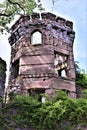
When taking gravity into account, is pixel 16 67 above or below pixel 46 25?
below

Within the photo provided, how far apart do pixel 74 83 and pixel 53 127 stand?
23.2ft

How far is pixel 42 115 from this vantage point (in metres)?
13.9

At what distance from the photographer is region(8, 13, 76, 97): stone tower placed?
1955 centimetres

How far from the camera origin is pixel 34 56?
798 inches

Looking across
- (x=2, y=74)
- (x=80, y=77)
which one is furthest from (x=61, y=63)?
(x=2, y=74)

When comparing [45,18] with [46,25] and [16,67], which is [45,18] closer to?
[46,25]

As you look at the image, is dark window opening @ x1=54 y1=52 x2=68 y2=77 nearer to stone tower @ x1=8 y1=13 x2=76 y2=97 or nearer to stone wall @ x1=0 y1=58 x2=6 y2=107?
stone tower @ x1=8 y1=13 x2=76 y2=97

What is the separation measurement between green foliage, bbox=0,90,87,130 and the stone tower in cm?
473

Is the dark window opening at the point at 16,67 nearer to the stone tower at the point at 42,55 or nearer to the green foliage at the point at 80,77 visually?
the stone tower at the point at 42,55

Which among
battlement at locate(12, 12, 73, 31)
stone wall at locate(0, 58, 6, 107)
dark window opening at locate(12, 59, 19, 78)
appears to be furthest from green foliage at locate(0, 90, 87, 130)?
battlement at locate(12, 12, 73, 31)

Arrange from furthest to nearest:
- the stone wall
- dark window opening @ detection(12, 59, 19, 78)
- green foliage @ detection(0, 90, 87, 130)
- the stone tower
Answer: dark window opening @ detection(12, 59, 19, 78) → the stone tower → the stone wall → green foliage @ detection(0, 90, 87, 130)

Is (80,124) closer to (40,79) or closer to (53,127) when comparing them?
(53,127)

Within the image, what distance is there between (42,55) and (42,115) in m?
6.99

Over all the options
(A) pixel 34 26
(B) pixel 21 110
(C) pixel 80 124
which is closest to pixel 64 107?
(C) pixel 80 124
